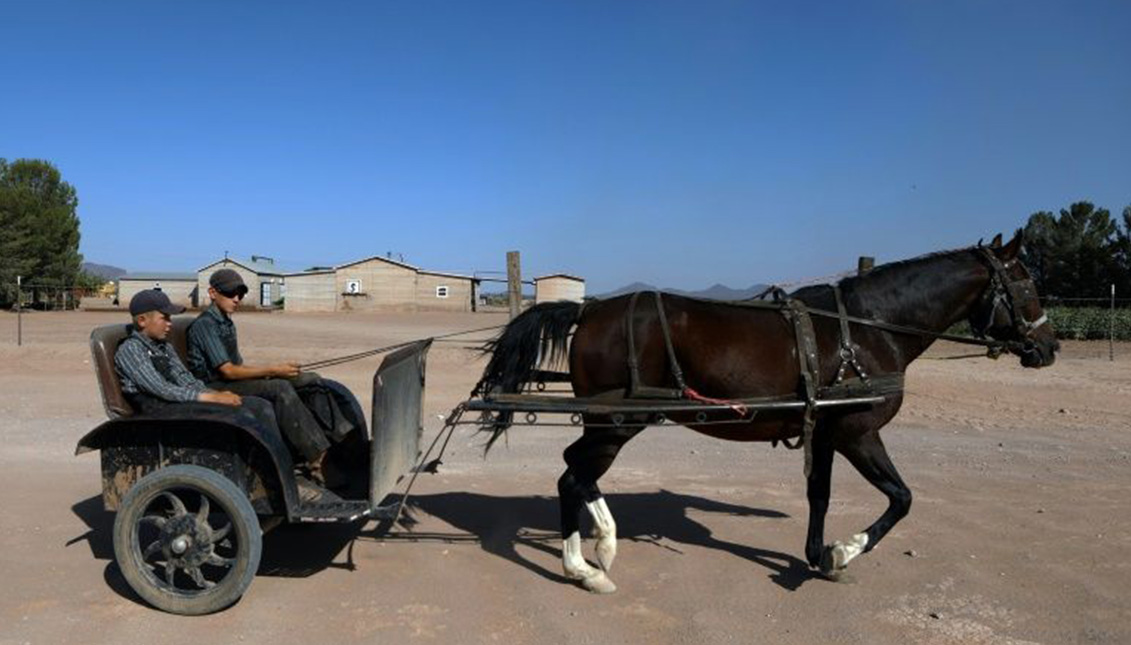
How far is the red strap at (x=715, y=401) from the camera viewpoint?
5.00m

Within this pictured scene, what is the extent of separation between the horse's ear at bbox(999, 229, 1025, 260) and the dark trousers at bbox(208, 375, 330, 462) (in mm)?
4744

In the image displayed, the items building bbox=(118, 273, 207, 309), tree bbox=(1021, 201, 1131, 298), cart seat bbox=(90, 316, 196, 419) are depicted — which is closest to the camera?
cart seat bbox=(90, 316, 196, 419)

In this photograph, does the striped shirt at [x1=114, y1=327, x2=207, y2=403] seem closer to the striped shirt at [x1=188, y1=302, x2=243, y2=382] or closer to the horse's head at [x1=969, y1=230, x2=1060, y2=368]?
the striped shirt at [x1=188, y1=302, x2=243, y2=382]

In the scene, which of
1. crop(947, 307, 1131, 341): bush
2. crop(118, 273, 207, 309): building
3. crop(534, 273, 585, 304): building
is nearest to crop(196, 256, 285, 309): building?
crop(118, 273, 207, 309): building

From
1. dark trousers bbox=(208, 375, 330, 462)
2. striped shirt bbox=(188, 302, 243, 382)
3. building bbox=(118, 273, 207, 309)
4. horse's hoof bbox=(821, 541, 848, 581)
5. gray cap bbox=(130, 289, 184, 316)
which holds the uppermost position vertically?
building bbox=(118, 273, 207, 309)

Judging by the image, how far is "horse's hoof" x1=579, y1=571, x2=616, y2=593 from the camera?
492 cm

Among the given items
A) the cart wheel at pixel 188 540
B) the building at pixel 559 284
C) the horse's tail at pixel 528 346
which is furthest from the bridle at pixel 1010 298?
the building at pixel 559 284

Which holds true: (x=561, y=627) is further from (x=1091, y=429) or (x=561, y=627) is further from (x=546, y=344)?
(x=1091, y=429)

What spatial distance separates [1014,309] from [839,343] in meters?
1.29

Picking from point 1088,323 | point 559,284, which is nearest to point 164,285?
point 559,284

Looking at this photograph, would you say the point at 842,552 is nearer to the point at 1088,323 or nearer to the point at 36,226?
the point at 1088,323

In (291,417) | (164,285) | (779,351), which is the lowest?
(291,417)

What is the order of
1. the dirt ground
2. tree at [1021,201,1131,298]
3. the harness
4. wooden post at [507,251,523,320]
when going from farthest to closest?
tree at [1021,201,1131,298], wooden post at [507,251,523,320], the harness, the dirt ground

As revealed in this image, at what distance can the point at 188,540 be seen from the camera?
14.9 ft
